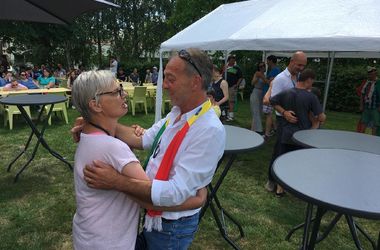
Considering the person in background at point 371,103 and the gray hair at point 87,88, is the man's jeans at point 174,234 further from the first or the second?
the person in background at point 371,103

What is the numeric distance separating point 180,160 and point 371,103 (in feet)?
23.4

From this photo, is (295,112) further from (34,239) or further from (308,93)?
(34,239)

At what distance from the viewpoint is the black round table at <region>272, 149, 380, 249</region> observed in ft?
5.17

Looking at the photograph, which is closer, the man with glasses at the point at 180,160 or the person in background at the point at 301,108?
the man with glasses at the point at 180,160

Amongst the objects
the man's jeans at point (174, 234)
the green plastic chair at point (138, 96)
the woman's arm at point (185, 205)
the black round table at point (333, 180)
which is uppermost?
the woman's arm at point (185, 205)

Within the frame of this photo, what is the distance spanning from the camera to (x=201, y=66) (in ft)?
4.87

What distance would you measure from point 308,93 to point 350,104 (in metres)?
Answer: 9.85

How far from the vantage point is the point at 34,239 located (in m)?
3.11

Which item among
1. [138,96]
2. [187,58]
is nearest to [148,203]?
[187,58]

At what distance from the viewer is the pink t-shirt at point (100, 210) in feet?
4.53

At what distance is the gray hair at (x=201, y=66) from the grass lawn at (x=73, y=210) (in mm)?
2068

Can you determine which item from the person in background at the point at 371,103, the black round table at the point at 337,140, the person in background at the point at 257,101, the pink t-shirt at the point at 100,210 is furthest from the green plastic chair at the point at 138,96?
the pink t-shirt at the point at 100,210

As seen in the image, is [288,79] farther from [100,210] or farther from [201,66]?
[100,210]

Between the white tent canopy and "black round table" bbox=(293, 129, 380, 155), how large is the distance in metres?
1.36
